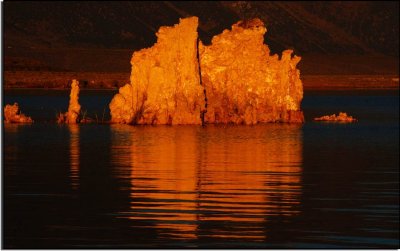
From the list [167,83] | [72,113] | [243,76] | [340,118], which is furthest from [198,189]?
[340,118]

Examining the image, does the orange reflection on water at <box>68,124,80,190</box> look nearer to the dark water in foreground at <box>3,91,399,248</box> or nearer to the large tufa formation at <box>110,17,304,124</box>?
the dark water in foreground at <box>3,91,399,248</box>

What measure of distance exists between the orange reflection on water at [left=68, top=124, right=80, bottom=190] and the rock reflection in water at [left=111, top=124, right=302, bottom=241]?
1436 millimetres

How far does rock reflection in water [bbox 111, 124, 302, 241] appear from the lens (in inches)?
1067

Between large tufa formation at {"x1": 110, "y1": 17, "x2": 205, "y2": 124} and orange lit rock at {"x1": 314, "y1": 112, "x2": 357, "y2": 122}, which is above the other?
large tufa formation at {"x1": 110, "y1": 17, "x2": 205, "y2": 124}

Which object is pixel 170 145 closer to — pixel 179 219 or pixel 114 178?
pixel 114 178

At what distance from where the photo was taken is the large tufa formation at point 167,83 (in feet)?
204

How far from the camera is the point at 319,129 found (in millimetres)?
69375

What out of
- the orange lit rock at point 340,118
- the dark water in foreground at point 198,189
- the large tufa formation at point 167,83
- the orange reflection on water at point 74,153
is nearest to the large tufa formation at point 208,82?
the large tufa formation at point 167,83

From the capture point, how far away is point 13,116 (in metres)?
70.4

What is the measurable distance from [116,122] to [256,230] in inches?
1703

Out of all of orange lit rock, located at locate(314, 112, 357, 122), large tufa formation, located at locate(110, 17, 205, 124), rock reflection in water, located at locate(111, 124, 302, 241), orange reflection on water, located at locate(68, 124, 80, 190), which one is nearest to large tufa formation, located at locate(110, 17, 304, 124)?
large tufa formation, located at locate(110, 17, 205, 124)

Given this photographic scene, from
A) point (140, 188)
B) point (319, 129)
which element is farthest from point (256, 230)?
point (319, 129)

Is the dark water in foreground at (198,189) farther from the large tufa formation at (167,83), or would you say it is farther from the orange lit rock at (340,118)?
the orange lit rock at (340,118)

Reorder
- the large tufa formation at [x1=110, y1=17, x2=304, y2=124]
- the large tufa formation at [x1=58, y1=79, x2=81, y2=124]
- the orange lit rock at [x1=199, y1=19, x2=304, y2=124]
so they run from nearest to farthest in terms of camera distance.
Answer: the large tufa formation at [x1=110, y1=17, x2=304, y2=124] < the orange lit rock at [x1=199, y1=19, x2=304, y2=124] < the large tufa formation at [x1=58, y1=79, x2=81, y2=124]
